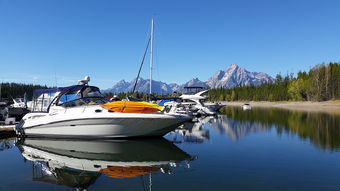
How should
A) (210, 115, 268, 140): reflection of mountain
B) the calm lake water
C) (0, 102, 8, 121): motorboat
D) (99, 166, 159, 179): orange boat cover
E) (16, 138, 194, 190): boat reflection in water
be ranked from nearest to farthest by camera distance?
the calm lake water < (99, 166, 159, 179): orange boat cover < (16, 138, 194, 190): boat reflection in water < (210, 115, 268, 140): reflection of mountain < (0, 102, 8, 121): motorboat

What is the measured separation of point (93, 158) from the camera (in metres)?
12.6

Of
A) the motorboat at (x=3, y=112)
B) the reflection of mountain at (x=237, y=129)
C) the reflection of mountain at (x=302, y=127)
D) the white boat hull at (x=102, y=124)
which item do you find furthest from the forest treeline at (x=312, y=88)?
the motorboat at (x=3, y=112)

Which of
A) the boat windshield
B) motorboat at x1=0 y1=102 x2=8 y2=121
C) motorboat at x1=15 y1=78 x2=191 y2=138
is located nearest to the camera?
motorboat at x1=15 y1=78 x2=191 y2=138

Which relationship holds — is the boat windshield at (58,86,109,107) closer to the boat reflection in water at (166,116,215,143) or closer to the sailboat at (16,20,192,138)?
the sailboat at (16,20,192,138)

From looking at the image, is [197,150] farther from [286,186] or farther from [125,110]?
[286,186]

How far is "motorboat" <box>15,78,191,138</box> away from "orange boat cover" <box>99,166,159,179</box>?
494 centimetres

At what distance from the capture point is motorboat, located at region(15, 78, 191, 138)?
1564 cm

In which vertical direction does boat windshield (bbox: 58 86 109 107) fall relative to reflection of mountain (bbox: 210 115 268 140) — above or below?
above

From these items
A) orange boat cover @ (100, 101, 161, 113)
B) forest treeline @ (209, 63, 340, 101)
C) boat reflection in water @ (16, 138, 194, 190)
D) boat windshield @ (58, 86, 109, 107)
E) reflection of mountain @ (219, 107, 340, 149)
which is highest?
forest treeline @ (209, 63, 340, 101)

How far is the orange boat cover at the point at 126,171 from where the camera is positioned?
9734 millimetres

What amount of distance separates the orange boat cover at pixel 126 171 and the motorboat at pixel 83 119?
16.2 feet

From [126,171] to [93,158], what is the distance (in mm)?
3133

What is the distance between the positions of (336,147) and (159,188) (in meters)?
12.4

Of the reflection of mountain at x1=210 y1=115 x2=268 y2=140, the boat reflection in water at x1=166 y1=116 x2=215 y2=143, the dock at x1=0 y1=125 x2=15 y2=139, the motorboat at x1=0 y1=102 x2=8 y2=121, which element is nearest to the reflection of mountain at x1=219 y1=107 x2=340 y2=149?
the reflection of mountain at x1=210 y1=115 x2=268 y2=140
